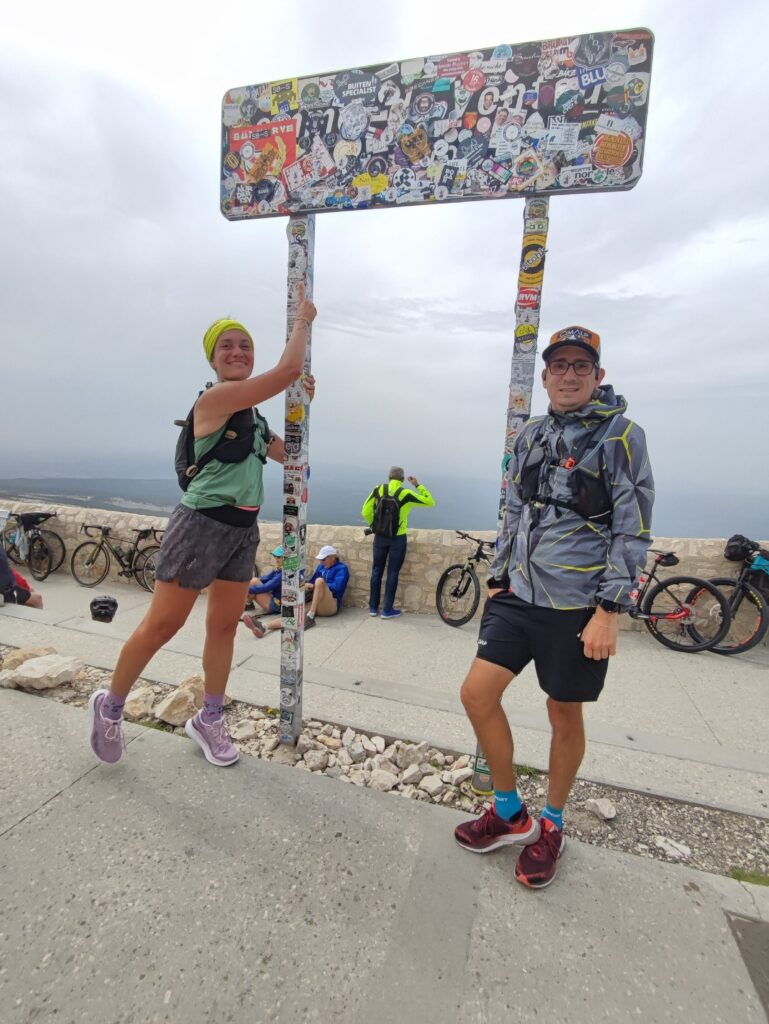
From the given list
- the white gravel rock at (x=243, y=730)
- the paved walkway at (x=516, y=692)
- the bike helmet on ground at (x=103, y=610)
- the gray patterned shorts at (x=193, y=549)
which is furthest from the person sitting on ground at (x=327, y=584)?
the gray patterned shorts at (x=193, y=549)

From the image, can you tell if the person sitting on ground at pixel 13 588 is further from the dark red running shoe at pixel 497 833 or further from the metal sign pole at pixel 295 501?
the dark red running shoe at pixel 497 833

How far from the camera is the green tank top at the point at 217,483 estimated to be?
2137mm

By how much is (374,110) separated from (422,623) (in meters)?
4.96

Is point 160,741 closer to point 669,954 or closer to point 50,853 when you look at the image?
point 50,853

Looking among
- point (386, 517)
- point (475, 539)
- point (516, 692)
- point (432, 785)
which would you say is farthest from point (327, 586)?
point (432, 785)

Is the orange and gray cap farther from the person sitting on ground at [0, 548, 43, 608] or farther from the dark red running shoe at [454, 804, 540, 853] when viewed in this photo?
the person sitting on ground at [0, 548, 43, 608]

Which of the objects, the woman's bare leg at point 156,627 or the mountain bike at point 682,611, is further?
the mountain bike at point 682,611

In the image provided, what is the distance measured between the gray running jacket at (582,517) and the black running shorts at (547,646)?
54mm

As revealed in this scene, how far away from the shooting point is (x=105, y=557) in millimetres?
8070

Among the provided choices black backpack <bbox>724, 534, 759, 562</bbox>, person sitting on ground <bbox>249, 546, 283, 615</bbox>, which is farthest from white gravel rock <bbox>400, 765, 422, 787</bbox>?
black backpack <bbox>724, 534, 759, 562</bbox>

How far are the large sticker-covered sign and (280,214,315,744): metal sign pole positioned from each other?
22cm

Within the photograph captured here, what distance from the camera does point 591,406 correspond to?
1.81 metres

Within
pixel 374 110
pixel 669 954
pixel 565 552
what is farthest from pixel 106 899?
pixel 374 110

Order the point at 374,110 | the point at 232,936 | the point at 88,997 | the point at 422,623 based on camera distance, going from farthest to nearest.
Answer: the point at 422,623 → the point at 374,110 → the point at 232,936 → the point at 88,997
